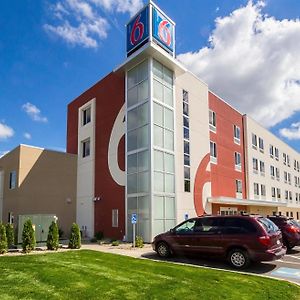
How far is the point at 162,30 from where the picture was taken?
77.9 ft

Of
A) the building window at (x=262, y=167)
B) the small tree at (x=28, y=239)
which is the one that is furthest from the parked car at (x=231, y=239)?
the building window at (x=262, y=167)

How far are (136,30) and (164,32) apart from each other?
200 centimetres

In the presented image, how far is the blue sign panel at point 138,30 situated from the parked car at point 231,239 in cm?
1437

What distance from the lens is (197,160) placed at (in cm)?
2628

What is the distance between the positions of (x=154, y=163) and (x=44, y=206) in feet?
32.4

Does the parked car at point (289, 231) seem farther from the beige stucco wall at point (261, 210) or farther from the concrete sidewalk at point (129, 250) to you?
the beige stucco wall at point (261, 210)

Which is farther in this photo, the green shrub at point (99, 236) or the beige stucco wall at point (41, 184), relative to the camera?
the beige stucco wall at point (41, 184)

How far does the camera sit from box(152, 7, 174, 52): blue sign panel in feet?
75.4

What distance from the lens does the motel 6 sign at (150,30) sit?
893 inches

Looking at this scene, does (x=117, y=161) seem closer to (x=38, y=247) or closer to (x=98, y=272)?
(x=38, y=247)

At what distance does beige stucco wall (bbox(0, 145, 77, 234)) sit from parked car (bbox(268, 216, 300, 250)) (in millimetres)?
16508

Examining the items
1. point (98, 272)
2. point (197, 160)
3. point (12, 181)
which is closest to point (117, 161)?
point (197, 160)

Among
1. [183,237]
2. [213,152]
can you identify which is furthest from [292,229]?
[213,152]

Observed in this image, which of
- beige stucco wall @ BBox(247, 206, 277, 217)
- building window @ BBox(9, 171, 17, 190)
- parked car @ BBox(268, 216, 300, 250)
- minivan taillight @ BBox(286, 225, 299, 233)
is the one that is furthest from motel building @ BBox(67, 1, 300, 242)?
minivan taillight @ BBox(286, 225, 299, 233)
